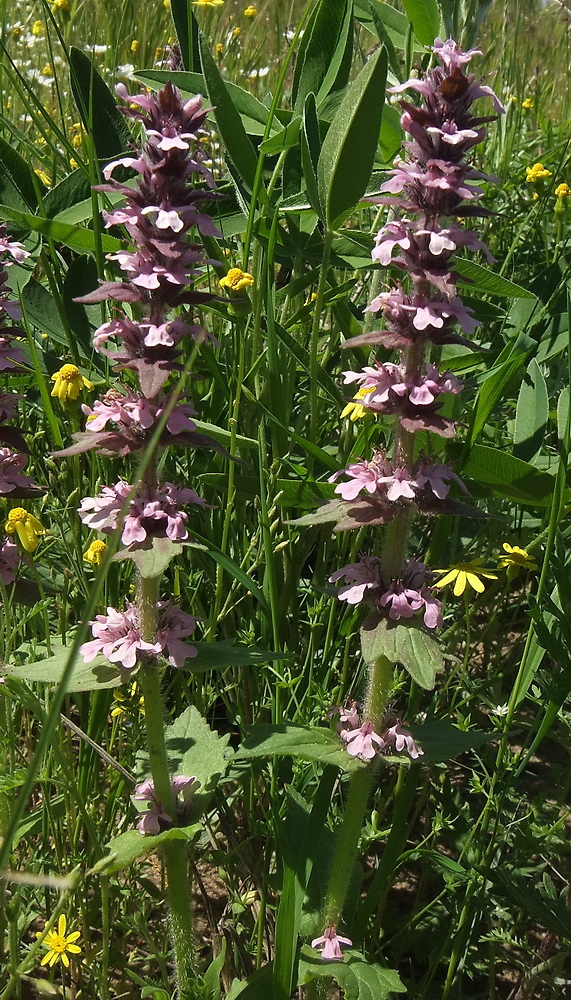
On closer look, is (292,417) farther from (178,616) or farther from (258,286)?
(178,616)

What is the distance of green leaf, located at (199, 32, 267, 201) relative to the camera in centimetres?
185

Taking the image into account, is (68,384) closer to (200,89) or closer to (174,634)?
(174,634)

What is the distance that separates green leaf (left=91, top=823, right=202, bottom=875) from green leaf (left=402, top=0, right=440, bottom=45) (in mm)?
1764

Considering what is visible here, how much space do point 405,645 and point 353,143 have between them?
0.94 meters

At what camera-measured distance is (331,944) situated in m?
1.75

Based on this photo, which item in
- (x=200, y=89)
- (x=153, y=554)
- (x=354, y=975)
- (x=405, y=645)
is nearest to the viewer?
(x=153, y=554)

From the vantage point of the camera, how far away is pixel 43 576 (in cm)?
225

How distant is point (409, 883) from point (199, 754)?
77cm

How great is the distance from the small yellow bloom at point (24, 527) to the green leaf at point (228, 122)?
2.99 ft

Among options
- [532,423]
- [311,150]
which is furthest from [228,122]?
[532,423]

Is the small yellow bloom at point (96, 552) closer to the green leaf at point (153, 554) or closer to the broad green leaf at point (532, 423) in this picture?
the green leaf at point (153, 554)

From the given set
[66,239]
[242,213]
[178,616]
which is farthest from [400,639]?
[242,213]

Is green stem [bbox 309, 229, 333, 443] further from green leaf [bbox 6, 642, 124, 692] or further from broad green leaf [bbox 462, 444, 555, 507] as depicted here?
green leaf [bbox 6, 642, 124, 692]

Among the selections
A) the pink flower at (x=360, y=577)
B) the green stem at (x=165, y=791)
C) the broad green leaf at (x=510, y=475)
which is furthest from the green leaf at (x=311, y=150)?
the green stem at (x=165, y=791)
